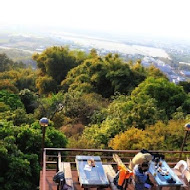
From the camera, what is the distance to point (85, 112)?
1838cm

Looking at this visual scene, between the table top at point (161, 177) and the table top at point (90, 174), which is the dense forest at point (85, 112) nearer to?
the table top at point (90, 174)

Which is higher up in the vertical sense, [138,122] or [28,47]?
[138,122]

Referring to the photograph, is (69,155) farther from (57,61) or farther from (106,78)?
(57,61)

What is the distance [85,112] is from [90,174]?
13393 mm

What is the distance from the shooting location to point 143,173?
505 centimetres

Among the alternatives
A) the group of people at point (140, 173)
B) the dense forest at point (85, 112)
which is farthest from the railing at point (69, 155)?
the group of people at point (140, 173)

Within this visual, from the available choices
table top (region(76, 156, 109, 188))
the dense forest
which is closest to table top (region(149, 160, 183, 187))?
table top (region(76, 156, 109, 188))

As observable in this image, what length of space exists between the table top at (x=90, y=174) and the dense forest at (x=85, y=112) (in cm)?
319

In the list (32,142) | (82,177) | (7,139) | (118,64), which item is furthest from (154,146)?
(118,64)

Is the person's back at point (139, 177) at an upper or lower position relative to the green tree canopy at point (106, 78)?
upper

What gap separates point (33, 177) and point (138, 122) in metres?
7.61

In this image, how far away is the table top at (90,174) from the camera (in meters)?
4.73

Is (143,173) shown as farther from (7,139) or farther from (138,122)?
(138,122)

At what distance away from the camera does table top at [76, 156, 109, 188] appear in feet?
15.5
